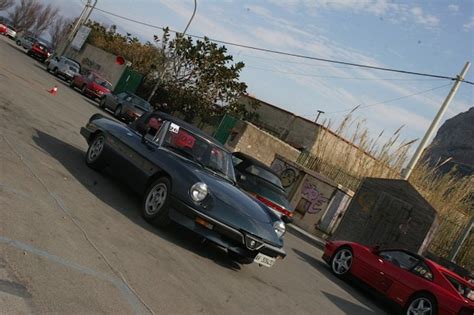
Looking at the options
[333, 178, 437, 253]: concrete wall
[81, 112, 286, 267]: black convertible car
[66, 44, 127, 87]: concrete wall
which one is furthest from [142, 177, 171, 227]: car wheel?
[66, 44, 127, 87]: concrete wall

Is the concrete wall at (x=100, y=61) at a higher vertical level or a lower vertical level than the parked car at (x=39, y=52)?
higher

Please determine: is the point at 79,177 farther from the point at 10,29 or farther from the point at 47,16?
the point at 47,16

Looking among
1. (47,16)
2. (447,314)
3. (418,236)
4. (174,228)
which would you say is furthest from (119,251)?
(47,16)

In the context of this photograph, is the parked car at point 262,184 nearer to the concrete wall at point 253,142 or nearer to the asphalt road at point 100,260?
the asphalt road at point 100,260

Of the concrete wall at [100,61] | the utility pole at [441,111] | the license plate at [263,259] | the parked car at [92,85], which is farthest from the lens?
the concrete wall at [100,61]

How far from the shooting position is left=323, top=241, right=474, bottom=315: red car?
29.8 ft

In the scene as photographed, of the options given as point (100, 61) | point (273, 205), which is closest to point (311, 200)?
point (273, 205)

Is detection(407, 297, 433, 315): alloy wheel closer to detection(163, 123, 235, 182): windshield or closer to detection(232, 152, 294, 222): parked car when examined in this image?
detection(163, 123, 235, 182): windshield

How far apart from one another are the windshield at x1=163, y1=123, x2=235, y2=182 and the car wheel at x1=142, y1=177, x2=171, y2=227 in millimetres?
770

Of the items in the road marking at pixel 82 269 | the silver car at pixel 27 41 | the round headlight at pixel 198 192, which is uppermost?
the silver car at pixel 27 41

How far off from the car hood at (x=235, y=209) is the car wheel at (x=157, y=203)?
1.43 ft

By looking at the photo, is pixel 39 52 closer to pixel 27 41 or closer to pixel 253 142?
pixel 27 41

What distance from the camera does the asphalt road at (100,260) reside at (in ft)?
14.2

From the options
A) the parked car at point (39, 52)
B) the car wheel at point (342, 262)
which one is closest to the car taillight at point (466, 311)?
the car wheel at point (342, 262)
